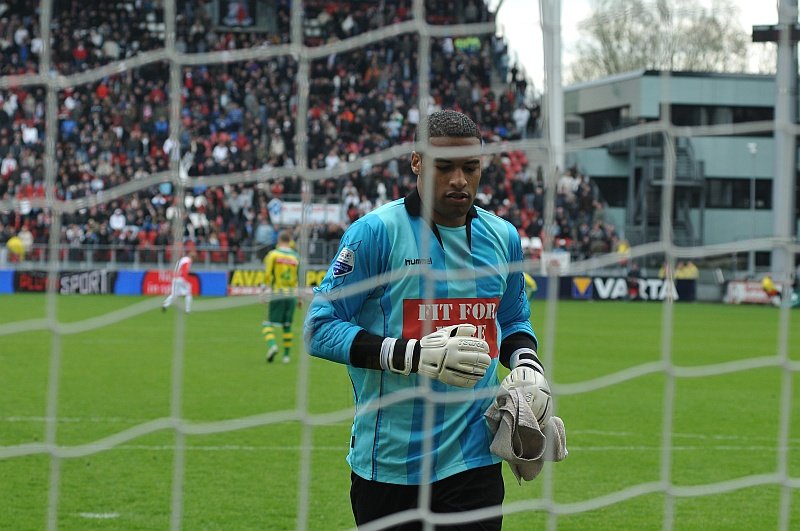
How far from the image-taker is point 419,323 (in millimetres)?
3572

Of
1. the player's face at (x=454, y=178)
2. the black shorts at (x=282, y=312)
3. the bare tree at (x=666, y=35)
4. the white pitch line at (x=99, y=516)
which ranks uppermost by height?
the bare tree at (x=666, y=35)

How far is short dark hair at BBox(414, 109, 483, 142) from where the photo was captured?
346 centimetres

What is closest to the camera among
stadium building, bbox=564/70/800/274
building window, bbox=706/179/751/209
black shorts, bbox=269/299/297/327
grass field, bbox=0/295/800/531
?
grass field, bbox=0/295/800/531

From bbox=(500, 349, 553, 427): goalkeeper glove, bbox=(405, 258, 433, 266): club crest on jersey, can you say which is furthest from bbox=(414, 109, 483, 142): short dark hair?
bbox=(500, 349, 553, 427): goalkeeper glove

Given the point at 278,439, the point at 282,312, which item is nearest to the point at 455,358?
the point at 278,439

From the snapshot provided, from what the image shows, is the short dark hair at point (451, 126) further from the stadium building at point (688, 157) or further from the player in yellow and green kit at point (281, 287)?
the player in yellow and green kit at point (281, 287)

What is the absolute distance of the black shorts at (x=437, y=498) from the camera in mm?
A: 3525

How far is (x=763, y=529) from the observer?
19.2ft

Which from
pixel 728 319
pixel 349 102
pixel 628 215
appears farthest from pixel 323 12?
pixel 728 319

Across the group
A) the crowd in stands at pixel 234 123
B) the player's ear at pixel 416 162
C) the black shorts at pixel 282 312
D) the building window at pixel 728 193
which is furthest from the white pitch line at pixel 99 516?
the building window at pixel 728 193

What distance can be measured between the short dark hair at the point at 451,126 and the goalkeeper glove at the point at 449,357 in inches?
Result: 23.8

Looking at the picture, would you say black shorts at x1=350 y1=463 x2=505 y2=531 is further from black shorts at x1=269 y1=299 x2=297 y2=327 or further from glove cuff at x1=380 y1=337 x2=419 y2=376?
black shorts at x1=269 y1=299 x2=297 y2=327

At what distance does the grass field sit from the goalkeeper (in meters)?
0.26

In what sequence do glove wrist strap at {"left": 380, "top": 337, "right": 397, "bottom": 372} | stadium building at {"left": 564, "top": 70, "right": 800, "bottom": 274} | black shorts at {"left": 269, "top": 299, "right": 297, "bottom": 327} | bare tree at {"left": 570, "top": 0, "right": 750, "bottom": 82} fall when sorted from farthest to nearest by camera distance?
1. black shorts at {"left": 269, "top": 299, "right": 297, "bottom": 327}
2. stadium building at {"left": 564, "top": 70, "right": 800, "bottom": 274}
3. bare tree at {"left": 570, "top": 0, "right": 750, "bottom": 82}
4. glove wrist strap at {"left": 380, "top": 337, "right": 397, "bottom": 372}
